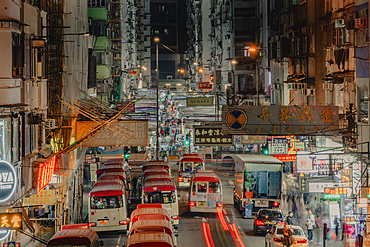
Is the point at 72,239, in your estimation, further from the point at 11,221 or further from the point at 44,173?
the point at 44,173

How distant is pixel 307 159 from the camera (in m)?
22.0

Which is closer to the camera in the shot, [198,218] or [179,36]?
[198,218]

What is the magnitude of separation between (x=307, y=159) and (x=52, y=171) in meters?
12.2

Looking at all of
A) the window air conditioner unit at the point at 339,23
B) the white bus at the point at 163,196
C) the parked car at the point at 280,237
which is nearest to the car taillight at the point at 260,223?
the parked car at the point at 280,237

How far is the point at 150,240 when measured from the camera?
12.1 metres

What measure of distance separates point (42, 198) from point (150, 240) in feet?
22.5

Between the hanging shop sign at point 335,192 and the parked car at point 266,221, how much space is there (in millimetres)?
2457

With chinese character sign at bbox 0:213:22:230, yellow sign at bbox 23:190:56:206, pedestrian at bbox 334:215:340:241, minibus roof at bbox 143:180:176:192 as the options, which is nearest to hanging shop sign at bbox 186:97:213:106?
minibus roof at bbox 143:180:176:192

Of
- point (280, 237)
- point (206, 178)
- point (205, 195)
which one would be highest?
point (206, 178)

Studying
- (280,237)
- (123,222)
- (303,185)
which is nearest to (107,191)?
(123,222)

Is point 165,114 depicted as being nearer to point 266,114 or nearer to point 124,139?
point 124,139

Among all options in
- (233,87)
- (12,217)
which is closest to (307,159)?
(12,217)

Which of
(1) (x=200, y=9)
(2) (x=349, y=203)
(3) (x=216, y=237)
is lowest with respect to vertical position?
(3) (x=216, y=237)

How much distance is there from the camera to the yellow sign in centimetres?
1687
